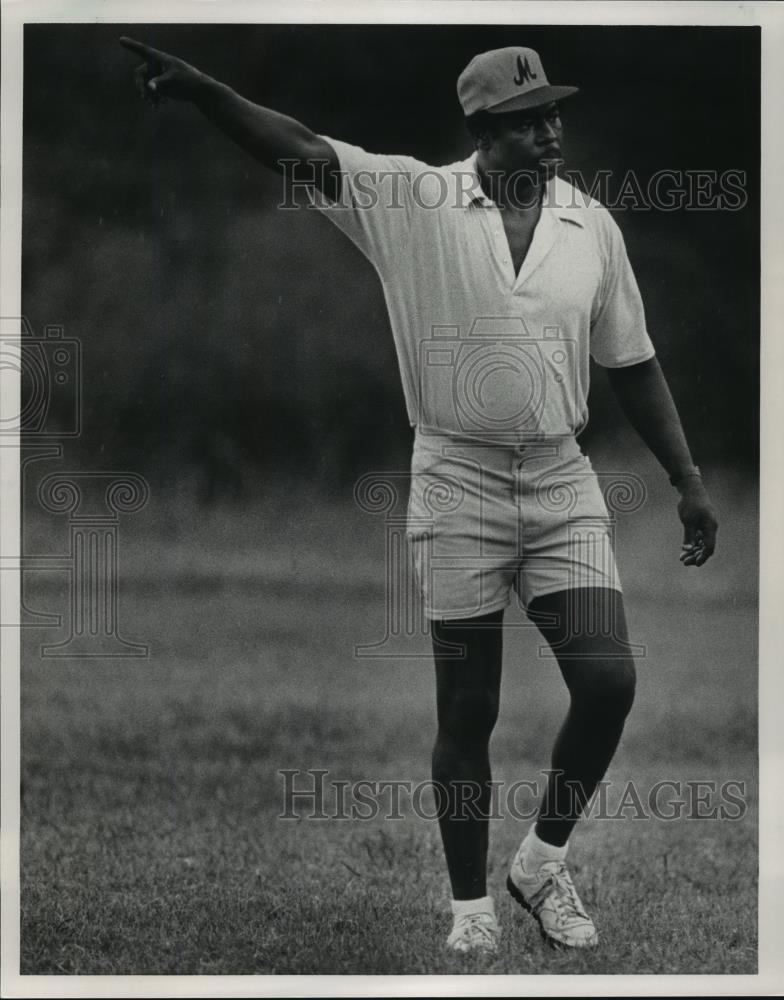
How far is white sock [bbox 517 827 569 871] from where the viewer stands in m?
5.46

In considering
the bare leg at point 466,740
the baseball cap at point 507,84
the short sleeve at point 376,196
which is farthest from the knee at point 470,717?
the baseball cap at point 507,84

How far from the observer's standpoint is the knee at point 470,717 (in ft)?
17.7

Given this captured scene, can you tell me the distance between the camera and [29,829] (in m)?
5.62

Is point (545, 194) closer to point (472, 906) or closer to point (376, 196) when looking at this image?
point (376, 196)

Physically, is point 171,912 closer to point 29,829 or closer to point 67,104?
point 29,829

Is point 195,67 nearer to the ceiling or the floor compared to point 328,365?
nearer to the ceiling

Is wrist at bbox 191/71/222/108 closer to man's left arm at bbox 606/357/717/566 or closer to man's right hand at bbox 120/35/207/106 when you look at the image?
man's right hand at bbox 120/35/207/106

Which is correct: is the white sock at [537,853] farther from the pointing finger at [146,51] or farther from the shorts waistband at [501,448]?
the pointing finger at [146,51]

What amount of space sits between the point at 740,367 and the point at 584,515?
28.6 inches

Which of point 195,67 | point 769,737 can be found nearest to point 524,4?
point 195,67

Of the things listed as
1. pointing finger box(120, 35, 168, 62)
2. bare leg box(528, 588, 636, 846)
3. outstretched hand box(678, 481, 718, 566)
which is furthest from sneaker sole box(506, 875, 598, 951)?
pointing finger box(120, 35, 168, 62)

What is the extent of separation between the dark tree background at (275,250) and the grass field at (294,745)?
0.27 metres

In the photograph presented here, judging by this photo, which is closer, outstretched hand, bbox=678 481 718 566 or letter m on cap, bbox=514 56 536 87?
letter m on cap, bbox=514 56 536 87

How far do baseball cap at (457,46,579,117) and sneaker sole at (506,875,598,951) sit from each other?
2450 millimetres
